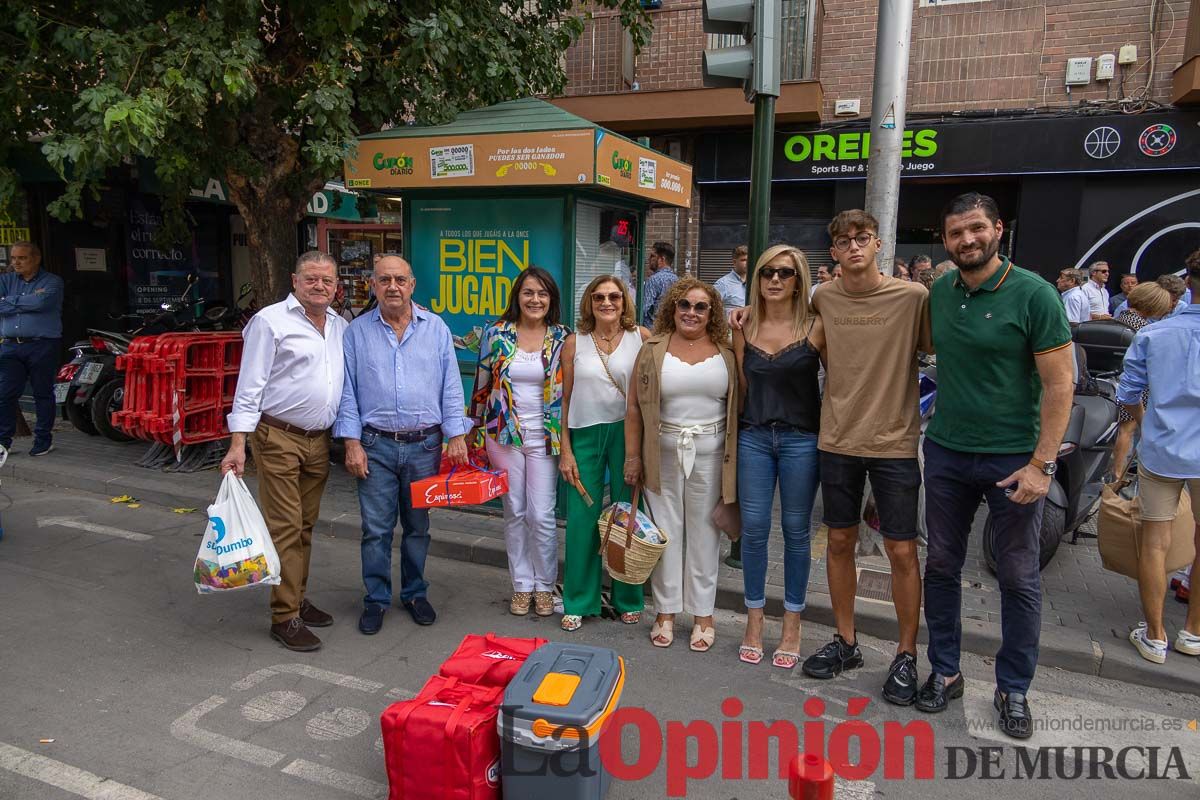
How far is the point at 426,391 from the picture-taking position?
13.4 ft

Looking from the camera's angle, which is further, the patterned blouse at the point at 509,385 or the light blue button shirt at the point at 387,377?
the patterned blouse at the point at 509,385

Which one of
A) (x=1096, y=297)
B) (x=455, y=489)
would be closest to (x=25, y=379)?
(x=455, y=489)

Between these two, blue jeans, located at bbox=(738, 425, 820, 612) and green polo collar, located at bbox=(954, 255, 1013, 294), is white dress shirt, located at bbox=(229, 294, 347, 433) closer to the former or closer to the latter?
blue jeans, located at bbox=(738, 425, 820, 612)

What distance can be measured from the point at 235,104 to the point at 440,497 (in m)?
3.56

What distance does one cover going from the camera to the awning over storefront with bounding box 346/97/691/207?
15.9 ft

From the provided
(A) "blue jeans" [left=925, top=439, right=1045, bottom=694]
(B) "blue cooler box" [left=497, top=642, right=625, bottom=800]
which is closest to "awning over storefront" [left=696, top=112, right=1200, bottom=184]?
(A) "blue jeans" [left=925, top=439, right=1045, bottom=694]

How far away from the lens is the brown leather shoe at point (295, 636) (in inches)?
156

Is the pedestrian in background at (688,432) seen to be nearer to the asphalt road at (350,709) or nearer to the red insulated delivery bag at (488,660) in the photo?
the asphalt road at (350,709)

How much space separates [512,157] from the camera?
501 centimetres

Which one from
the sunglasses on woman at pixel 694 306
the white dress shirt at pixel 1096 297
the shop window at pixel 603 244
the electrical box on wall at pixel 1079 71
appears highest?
the electrical box on wall at pixel 1079 71

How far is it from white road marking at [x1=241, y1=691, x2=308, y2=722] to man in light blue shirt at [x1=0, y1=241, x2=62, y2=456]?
223 inches

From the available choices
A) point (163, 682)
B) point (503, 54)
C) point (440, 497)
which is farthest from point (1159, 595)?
point (503, 54)

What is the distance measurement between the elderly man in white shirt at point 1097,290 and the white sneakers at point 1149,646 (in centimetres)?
655

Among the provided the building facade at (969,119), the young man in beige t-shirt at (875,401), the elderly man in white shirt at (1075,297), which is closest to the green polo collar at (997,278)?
the young man in beige t-shirt at (875,401)
